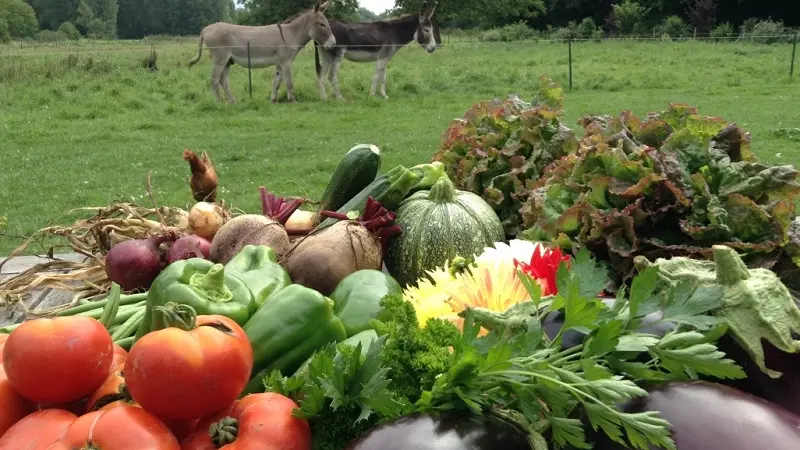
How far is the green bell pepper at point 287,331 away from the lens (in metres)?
1.96

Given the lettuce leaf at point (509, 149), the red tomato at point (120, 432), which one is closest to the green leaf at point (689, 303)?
the red tomato at point (120, 432)

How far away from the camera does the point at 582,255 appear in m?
1.53

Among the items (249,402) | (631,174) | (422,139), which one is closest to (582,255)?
(249,402)

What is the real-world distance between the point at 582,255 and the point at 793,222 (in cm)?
153

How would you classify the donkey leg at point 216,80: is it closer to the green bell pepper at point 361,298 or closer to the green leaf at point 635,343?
the green bell pepper at point 361,298

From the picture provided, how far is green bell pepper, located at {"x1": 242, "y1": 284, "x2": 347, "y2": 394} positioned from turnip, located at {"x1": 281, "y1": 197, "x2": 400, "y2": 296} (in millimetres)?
832

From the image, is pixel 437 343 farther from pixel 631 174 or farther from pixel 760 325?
pixel 631 174

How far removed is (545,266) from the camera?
7.45 ft

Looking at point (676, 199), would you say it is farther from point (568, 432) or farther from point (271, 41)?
point (271, 41)

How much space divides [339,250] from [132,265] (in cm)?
84

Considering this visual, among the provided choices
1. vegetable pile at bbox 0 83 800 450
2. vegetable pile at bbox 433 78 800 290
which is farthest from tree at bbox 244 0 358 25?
vegetable pile at bbox 0 83 800 450

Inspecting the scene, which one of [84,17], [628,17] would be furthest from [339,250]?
[84,17]

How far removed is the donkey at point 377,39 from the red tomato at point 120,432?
17.7 metres

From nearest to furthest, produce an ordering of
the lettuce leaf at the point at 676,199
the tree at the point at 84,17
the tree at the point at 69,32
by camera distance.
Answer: the lettuce leaf at the point at 676,199 < the tree at the point at 69,32 < the tree at the point at 84,17
